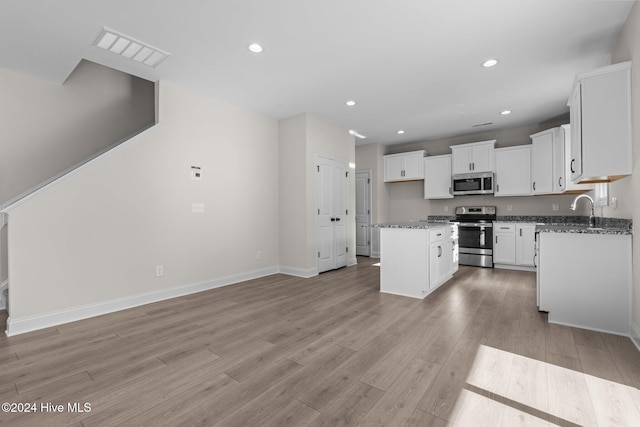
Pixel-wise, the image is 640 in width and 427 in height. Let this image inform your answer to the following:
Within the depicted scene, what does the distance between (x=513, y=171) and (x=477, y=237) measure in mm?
1479

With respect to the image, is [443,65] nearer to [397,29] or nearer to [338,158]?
[397,29]

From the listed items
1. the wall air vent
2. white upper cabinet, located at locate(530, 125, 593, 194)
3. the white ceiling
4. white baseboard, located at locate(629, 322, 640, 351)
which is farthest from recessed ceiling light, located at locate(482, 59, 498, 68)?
the wall air vent

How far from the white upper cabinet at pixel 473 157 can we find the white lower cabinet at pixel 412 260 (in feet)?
8.38

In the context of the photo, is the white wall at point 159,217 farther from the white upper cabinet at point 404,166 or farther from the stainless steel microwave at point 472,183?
the stainless steel microwave at point 472,183

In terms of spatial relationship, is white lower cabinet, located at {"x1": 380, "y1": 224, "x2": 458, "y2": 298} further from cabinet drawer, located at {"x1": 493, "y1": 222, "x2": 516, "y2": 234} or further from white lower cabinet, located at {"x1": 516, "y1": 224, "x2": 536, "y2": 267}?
white lower cabinet, located at {"x1": 516, "y1": 224, "x2": 536, "y2": 267}

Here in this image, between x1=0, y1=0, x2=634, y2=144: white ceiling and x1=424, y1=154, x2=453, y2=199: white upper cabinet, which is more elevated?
x1=0, y1=0, x2=634, y2=144: white ceiling

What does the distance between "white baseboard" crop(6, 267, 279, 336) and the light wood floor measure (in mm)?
146

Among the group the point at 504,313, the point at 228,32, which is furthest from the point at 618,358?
the point at 228,32

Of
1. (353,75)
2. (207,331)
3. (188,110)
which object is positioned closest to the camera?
(207,331)

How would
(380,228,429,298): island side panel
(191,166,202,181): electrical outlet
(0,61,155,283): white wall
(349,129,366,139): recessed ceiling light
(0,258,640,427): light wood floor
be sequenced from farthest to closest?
(349,129,366,139): recessed ceiling light < (191,166,202,181): electrical outlet < (380,228,429,298): island side panel < (0,61,155,283): white wall < (0,258,640,427): light wood floor

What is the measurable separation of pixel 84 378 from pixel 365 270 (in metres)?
4.33

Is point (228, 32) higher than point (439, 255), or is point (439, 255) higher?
point (228, 32)

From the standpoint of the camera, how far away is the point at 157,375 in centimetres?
197

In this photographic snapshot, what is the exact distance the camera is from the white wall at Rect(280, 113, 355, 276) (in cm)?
498
